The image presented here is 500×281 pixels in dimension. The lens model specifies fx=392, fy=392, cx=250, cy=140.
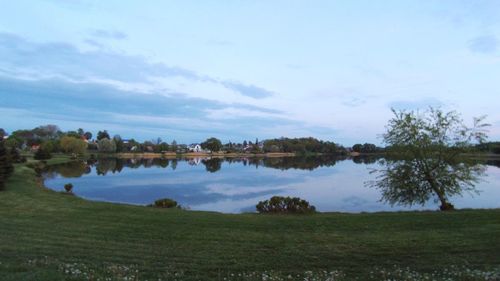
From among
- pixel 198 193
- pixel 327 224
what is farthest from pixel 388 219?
pixel 198 193

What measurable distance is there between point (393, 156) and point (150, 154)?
152 metres

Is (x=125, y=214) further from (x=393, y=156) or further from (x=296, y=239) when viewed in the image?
(x=393, y=156)

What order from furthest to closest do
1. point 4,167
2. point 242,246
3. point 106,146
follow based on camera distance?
point 106,146
point 4,167
point 242,246

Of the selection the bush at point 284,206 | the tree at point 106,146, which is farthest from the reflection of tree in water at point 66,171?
the tree at point 106,146

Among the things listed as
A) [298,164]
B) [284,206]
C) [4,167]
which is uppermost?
[298,164]

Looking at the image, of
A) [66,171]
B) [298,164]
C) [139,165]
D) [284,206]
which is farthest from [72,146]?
[284,206]

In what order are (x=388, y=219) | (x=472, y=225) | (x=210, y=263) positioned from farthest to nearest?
(x=388, y=219)
(x=472, y=225)
(x=210, y=263)

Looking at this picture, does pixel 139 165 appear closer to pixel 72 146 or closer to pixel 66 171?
pixel 66 171

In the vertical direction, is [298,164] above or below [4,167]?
above

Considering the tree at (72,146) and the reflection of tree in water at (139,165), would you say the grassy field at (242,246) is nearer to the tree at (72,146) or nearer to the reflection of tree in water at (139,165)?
the reflection of tree in water at (139,165)

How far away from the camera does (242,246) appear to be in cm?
1116

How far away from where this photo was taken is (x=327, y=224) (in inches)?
605

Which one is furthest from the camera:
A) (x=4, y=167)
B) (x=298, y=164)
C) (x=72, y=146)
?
(x=72, y=146)

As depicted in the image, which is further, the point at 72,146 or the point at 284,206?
the point at 72,146
